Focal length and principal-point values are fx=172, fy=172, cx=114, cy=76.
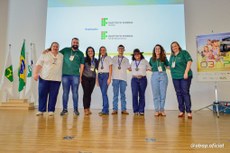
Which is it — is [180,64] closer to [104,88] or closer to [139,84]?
[139,84]

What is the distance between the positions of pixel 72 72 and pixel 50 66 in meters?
0.34

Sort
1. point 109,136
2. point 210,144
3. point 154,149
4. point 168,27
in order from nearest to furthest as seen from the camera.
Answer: point 154,149 < point 210,144 < point 109,136 < point 168,27

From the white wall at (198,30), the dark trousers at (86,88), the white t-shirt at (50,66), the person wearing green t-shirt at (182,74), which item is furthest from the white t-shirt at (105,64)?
the white wall at (198,30)

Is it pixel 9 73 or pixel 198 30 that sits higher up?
pixel 198 30

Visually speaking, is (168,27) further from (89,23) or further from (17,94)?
(17,94)

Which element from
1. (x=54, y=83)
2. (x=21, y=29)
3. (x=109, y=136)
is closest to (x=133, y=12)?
(x=54, y=83)

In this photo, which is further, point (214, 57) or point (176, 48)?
point (214, 57)

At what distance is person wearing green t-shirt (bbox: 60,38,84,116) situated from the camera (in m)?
2.76

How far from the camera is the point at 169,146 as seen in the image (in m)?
1.18

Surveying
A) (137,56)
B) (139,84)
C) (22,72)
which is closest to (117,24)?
(137,56)

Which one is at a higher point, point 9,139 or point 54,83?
point 54,83

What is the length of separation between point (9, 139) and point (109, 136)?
0.77 m

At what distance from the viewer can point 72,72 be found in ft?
9.07

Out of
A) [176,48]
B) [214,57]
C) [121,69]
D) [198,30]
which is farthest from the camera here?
[198,30]
